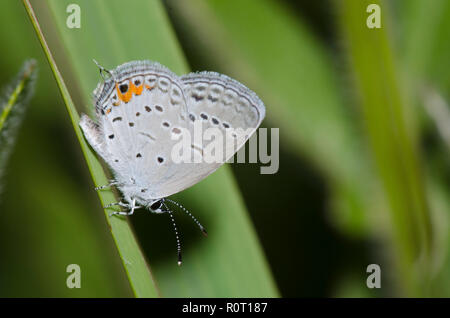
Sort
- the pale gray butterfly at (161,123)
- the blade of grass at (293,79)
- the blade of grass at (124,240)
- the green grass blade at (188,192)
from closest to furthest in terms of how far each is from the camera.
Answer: the blade of grass at (124,240) < the green grass blade at (188,192) < the pale gray butterfly at (161,123) < the blade of grass at (293,79)

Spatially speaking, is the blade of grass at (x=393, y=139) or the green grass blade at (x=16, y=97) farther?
the blade of grass at (x=393, y=139)

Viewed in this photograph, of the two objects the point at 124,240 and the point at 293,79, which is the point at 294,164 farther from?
the point at 124,240

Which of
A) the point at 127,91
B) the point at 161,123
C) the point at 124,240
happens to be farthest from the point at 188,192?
the point at 124,240

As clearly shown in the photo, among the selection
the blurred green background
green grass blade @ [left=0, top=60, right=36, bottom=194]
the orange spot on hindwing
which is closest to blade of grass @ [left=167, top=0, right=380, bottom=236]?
the blurred green background

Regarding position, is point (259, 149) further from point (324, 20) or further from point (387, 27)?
point (387, 27)

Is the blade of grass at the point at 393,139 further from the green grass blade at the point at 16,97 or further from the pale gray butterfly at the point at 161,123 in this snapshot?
the green grass blade at the point at 16,97

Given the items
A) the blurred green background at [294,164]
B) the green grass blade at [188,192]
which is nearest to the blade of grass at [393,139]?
the blurred green background at [294,164]
